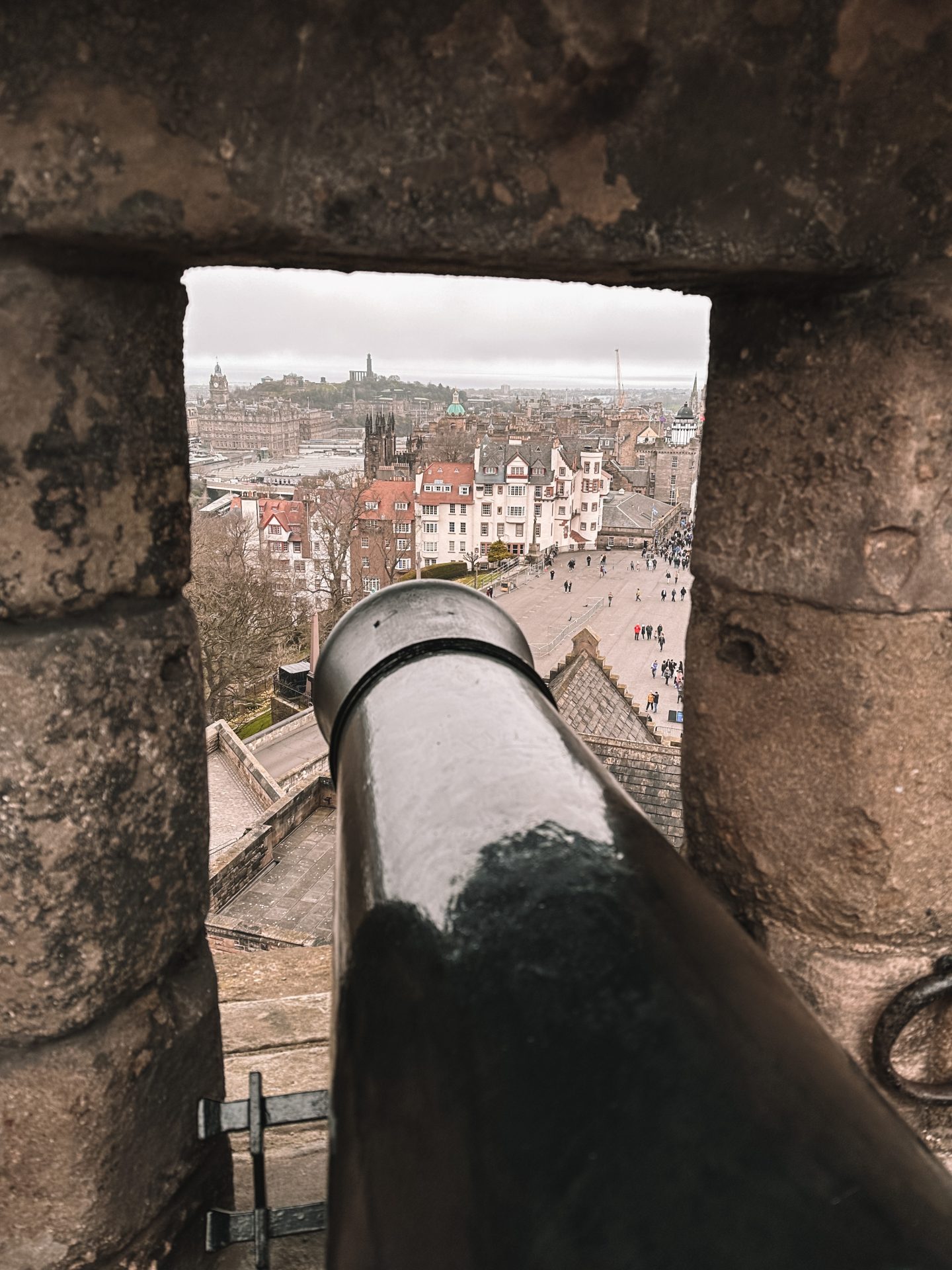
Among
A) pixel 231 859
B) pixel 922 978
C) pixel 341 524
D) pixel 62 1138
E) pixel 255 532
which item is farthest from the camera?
pixel 255 532

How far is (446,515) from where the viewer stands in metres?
44.6

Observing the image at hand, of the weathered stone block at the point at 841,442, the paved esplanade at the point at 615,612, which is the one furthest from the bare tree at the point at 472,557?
the weathered stone block at the point at 841,442

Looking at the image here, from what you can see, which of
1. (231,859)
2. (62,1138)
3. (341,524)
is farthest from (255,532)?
(62,1138)

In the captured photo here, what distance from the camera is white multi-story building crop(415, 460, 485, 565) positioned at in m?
44.2

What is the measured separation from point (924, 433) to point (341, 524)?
100 ft

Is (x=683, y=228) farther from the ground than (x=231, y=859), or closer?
farther from the ground

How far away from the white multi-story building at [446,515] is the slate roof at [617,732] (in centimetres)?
2577

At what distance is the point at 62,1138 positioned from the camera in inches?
61.9

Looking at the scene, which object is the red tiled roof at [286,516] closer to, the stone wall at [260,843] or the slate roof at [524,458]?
the slate roof at [524,458]

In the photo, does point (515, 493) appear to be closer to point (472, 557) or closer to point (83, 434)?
point (472, 557)

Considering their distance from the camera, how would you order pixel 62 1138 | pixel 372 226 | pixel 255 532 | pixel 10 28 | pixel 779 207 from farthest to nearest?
pixel 255 532
pixel 62 1138
pixel 779 207
pixel 372 226
pixel 10 28

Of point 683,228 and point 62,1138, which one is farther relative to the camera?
point 62,1138

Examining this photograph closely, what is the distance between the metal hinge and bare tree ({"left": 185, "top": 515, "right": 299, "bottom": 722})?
65.3 ft

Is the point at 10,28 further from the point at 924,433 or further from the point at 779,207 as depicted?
the point at 924,433
